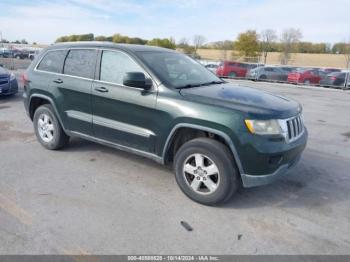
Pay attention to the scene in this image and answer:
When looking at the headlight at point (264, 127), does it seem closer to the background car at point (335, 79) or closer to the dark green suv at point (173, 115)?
the dark green suv at point (173, 115)

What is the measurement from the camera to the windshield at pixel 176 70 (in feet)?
12.6

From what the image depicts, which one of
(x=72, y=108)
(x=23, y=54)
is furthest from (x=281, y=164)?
(x=23, y=54)

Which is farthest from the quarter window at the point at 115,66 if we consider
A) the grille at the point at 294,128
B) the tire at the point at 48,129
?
the grille at the point at 294,128

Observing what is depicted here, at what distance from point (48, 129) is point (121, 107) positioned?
1774 mm

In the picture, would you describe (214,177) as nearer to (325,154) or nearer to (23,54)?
(325,154)

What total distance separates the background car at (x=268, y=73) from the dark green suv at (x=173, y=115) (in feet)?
56.7

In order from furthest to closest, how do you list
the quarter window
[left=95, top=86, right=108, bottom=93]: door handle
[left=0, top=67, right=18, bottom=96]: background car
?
[left=0, top=67, right=18, bottom=96]: background car
[left=95, top=86, right=108, bottom=93]: door handle
the quarter window

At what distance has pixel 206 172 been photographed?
3402 millimetres

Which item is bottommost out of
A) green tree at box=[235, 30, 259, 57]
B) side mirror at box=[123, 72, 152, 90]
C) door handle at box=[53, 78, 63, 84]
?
door handle at box=[53, 78, 63, 84]

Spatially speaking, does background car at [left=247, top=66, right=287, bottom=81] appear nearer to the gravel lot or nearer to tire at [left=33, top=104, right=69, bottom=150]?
the gravel lot

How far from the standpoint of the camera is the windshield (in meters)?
3.85

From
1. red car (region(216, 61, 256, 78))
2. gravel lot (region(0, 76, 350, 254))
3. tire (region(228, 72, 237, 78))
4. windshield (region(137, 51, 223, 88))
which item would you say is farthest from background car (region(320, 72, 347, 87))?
windshield (region(137, 51, 223, 88))

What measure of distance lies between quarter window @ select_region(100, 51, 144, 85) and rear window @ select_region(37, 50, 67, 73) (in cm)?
95

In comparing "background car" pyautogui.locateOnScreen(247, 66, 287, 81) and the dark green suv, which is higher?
"background car" pyautogui.locateOnScreen(247, 66, 287, 81)
